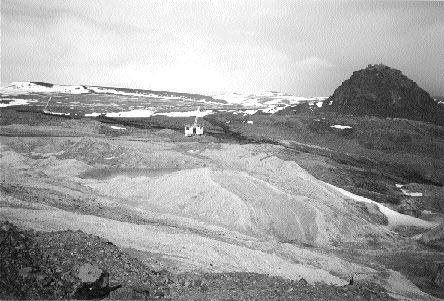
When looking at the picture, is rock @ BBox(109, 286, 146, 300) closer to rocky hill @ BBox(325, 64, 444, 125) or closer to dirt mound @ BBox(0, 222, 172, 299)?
dirt mound @ BBox(0, 222, 172, 299)

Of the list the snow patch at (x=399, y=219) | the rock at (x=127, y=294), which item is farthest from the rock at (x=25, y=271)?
the snow patch at (x=399, y=219)

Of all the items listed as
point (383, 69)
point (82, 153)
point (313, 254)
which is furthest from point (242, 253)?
point (383, 69)

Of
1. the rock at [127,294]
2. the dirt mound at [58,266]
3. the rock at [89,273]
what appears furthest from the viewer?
the rock at [127,294]

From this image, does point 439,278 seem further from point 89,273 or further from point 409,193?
point 409,193

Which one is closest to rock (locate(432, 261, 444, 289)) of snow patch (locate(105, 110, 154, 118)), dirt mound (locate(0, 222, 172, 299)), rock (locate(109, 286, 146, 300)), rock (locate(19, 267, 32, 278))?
dirt mound (locate(0, 222, 172, 299))

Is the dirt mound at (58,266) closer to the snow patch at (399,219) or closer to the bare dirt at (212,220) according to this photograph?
the bare dirt at (212,220)
